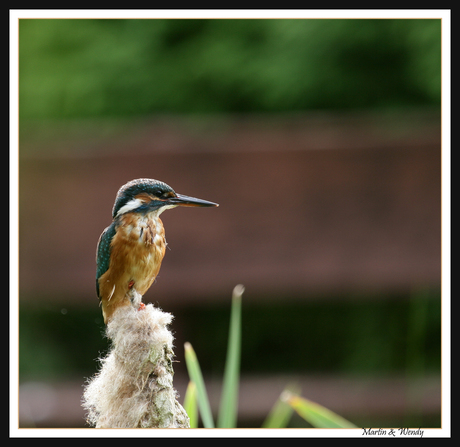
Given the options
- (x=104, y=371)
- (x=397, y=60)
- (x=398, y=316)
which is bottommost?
(x=398, y=316)

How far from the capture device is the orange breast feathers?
66 cm

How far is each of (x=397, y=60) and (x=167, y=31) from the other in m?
1.16

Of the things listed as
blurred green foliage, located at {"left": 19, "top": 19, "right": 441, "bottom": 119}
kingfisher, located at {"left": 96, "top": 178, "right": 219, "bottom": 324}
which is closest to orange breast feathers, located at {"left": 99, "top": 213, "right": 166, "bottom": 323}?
kingfisher, located at {"left": 96, "top": 178, "right": 219, "bottom": 324}

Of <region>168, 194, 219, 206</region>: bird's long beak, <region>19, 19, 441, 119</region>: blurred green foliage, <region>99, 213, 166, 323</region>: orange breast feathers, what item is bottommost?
<region>99, 213, 166, 323</region>: orange breast feathers

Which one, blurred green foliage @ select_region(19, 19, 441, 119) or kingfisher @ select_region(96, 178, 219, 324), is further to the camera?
blurred green foliage @ select_region(19, 19, 441, 119)

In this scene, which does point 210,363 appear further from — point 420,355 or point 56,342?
point 420,355

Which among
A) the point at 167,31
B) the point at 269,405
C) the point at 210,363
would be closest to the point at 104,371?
the point at 269,405

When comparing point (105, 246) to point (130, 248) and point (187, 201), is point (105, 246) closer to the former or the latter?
point (130, 248)

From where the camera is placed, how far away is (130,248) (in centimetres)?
66

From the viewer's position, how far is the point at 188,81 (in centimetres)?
235

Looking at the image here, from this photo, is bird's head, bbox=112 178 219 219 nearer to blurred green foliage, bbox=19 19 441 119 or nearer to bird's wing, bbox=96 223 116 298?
bird's wing, bbox=96 223 116 298

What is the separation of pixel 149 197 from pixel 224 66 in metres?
1.75

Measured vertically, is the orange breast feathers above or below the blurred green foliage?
below

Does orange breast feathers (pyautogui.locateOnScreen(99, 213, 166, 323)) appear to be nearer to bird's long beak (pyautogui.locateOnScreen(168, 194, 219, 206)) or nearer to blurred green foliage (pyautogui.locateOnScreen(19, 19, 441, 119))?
bird's long beak (pyautogui.locateOnScreen(168, 194, 219, 206))
